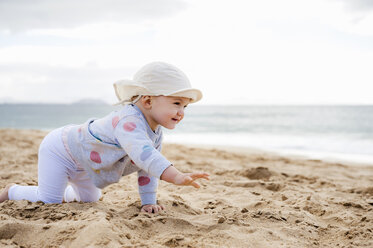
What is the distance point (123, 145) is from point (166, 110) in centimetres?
38

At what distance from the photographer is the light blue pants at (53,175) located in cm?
251

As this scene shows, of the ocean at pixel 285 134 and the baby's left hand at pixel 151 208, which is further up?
the baby's left hand at pixel 151 208

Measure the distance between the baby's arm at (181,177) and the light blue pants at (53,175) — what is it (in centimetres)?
87

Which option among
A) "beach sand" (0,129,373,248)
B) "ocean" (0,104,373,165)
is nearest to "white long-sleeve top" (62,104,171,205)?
"beach sand" (0,129,373,248)

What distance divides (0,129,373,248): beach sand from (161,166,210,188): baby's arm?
29cm

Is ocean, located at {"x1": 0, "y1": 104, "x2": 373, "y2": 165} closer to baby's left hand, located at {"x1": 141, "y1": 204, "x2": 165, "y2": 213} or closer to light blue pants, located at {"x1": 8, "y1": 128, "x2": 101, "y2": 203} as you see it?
baby's left hand, located at {"x1": 141, "y1": 204, "x2": 165, "y2": 213}

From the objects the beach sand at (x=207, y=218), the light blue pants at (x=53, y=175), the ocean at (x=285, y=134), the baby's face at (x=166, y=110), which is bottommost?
the ocean at (x=285, y=134)

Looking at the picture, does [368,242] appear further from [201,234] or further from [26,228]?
[26,228]

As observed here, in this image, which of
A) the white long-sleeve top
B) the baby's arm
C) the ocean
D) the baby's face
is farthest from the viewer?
the ocean

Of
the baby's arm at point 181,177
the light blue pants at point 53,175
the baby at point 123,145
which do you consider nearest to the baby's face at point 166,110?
the baby at point 123,145

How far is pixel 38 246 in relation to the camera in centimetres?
173

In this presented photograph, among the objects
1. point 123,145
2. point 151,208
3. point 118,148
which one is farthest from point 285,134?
point 123,145

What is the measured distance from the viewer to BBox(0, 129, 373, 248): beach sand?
71.3 inches

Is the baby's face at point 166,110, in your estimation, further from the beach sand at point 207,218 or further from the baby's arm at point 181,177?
the beach sand at point 207,218
